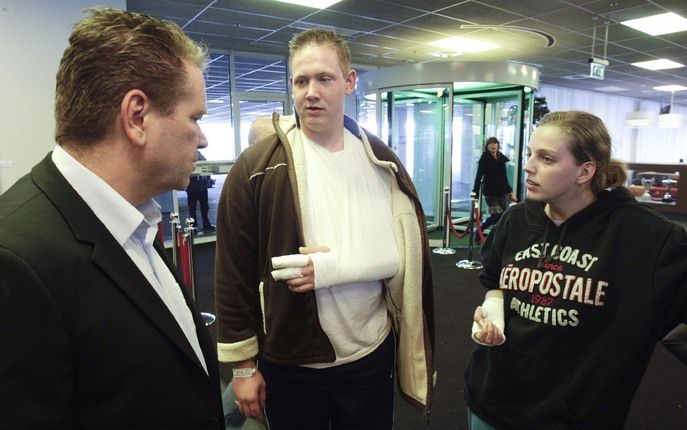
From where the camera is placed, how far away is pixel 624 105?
1448 cm

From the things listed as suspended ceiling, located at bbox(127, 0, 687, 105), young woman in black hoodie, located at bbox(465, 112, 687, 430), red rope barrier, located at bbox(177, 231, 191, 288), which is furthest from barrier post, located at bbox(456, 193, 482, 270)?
young woman in black hoodie, located at bbox(465, 112, 687, 430)

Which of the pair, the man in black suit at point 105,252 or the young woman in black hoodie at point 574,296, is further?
the young woman in black hoodie at point 574,296

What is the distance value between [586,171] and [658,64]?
10.1 meters

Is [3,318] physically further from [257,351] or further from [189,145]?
[257,351]

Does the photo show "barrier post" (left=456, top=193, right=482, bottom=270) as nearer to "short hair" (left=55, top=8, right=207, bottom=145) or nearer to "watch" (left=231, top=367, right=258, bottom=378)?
"watch" (left=231, top=367, right=258, bottom=378)

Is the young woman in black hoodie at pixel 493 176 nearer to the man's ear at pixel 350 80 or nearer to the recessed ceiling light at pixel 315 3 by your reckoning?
the recessed ceiling light at pixel 315 3

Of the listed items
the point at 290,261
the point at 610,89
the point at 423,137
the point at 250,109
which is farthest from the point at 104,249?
the point at 610,89

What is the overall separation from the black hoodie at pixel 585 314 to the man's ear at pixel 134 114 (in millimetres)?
1139

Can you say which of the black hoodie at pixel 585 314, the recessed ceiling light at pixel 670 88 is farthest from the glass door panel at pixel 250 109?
the recessed ceiling light at pixel 670 88

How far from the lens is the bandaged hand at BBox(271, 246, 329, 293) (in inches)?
44.1

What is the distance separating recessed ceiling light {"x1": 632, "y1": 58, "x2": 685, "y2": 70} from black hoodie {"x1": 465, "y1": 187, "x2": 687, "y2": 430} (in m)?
9.60

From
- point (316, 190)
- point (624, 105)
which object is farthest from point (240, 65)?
point (624, 105)

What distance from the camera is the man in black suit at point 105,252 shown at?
0.54 meters

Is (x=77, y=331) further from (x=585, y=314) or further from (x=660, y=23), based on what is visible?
(x=660, y=23)
